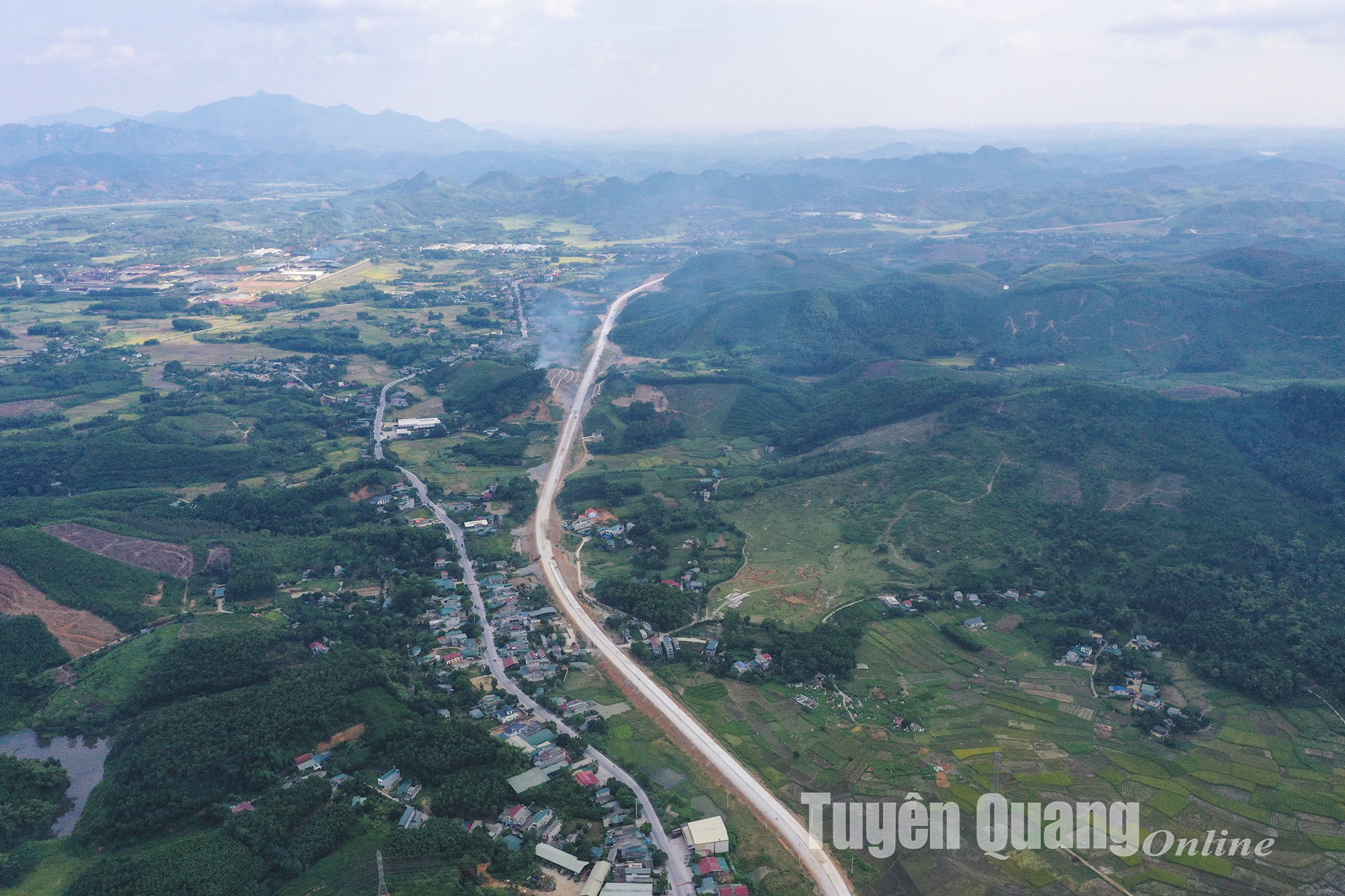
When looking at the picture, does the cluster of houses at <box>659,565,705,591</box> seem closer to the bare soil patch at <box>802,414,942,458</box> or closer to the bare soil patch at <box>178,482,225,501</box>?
the bare soil patch at <box>802,414,942,458</box>

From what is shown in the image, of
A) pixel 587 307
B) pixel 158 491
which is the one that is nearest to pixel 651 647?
pixel 158 491

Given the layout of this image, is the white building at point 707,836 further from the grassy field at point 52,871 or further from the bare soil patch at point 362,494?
the bare soil patch at point 362,494

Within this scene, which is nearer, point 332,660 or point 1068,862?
point 1068,862

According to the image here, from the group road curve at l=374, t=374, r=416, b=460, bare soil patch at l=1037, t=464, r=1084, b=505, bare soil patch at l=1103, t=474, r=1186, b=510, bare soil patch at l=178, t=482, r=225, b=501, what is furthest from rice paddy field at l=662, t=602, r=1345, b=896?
road curve at l=374, t=374, r=416, b=460

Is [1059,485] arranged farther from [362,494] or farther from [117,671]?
[117,671]

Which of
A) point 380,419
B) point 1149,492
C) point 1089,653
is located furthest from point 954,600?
point 380,419

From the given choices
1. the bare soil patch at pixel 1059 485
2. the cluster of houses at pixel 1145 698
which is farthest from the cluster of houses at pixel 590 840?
the bare soil patch at pixel 1059 485

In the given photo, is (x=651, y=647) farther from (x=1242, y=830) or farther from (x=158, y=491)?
(x=158, y=491)

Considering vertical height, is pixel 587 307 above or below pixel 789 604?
above
